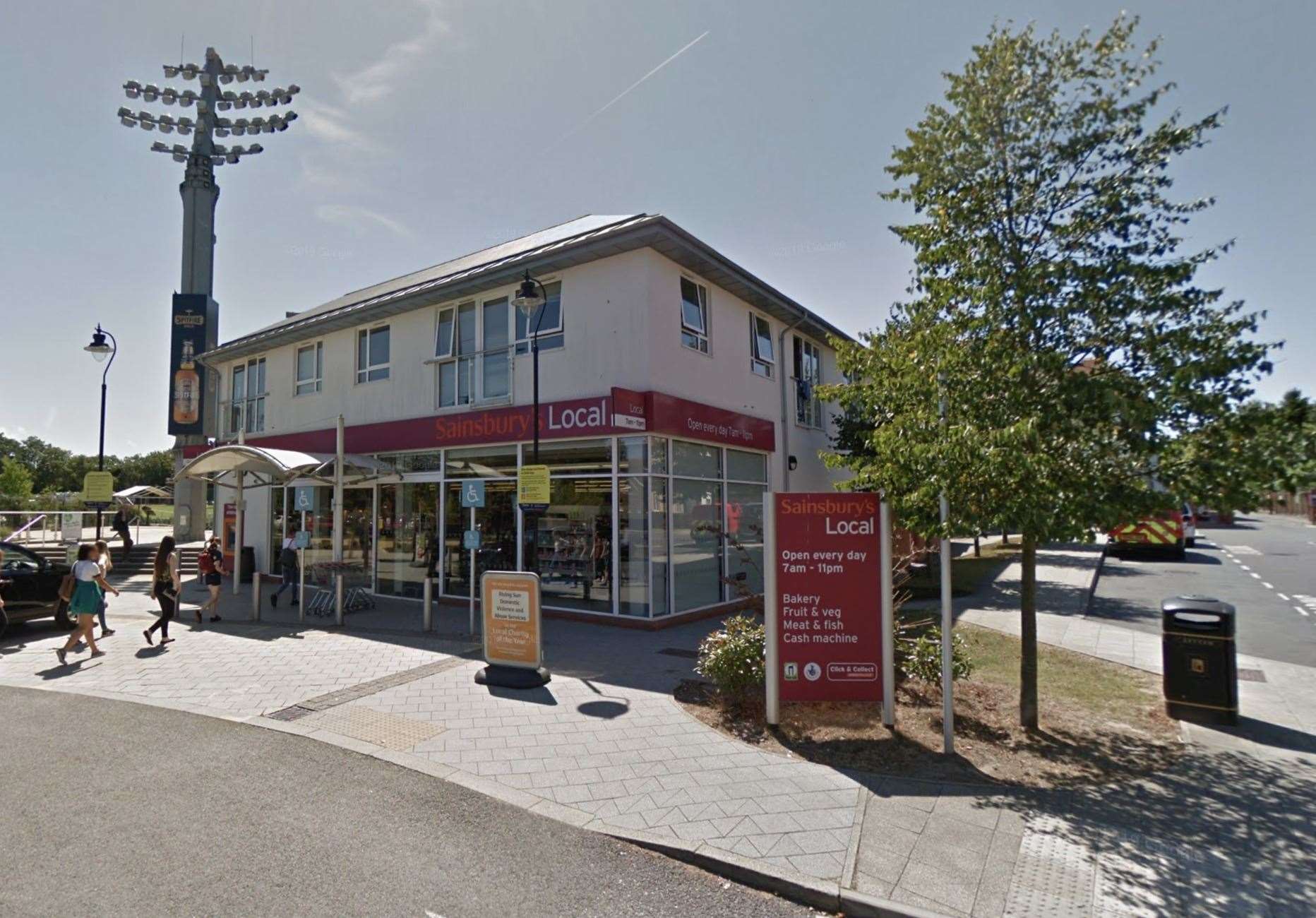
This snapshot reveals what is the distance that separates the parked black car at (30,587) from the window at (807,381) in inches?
595

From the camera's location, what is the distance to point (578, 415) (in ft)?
38.5

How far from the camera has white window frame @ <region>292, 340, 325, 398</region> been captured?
17.2 meters

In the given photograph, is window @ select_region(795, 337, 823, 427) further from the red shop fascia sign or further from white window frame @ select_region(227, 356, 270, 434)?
white window frame @ select_region(227, 356, 270, 434)

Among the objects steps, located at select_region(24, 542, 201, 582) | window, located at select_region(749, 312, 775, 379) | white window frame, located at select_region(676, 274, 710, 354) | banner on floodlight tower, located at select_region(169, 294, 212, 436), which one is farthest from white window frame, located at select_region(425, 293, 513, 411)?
banner on floodlight tower, located at select_region(169, 294, 212, 436)

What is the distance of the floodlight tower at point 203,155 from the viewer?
27.8 meters

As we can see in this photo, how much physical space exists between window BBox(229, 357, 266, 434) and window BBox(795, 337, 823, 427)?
1428 centimetres

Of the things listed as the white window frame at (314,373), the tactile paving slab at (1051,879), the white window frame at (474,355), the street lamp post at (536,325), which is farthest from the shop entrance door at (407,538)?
the tactile paving slab at (1051,879)

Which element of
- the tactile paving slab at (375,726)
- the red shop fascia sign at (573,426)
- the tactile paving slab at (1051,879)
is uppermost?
the red shop fascia sign at (573,426)

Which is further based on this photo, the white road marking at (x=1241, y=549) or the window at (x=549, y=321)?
the white road marking at (x=1241, y=549)

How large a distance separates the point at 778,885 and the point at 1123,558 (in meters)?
26.3

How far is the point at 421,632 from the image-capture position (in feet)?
36.3

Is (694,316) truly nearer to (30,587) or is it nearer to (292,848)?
(292,848)

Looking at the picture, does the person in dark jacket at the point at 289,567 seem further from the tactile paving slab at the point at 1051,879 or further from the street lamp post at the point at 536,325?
the tactile paving slab at the point at 1051,879

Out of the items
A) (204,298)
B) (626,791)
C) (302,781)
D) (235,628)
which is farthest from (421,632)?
(204,298)
